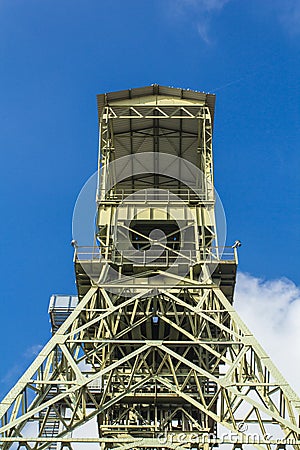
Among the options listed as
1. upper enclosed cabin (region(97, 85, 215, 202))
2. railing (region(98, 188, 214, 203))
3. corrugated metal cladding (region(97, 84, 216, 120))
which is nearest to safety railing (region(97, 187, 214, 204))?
railing (region(98, 188, 214, 203))

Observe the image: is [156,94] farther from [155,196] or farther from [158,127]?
[155,196]

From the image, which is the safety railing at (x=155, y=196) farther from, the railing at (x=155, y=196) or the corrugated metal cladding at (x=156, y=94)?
the corrugated metal cladding at (x=156, y=94)

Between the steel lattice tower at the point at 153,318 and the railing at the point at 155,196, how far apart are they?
0.26ft

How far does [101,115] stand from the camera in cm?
2839

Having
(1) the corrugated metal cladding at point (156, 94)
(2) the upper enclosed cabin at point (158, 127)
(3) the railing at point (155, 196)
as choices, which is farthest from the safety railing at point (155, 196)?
(1) the corrugated metal cladding at point (156, 94)

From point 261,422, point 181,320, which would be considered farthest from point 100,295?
point 261,422

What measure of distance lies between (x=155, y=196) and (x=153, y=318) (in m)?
5.00

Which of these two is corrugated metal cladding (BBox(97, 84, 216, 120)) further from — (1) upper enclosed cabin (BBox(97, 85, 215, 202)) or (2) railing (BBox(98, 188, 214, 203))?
(2) railing (BBox(98, 188, 214, 203))

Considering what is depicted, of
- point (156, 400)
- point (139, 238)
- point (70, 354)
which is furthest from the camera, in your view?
point (139, 238)

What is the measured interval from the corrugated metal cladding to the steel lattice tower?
54 millimetres

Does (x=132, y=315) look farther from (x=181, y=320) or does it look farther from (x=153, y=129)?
(x=153, y=129)

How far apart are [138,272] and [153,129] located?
7.52 m

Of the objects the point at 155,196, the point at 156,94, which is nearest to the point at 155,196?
the point at 155,196

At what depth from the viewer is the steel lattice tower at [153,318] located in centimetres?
1955
